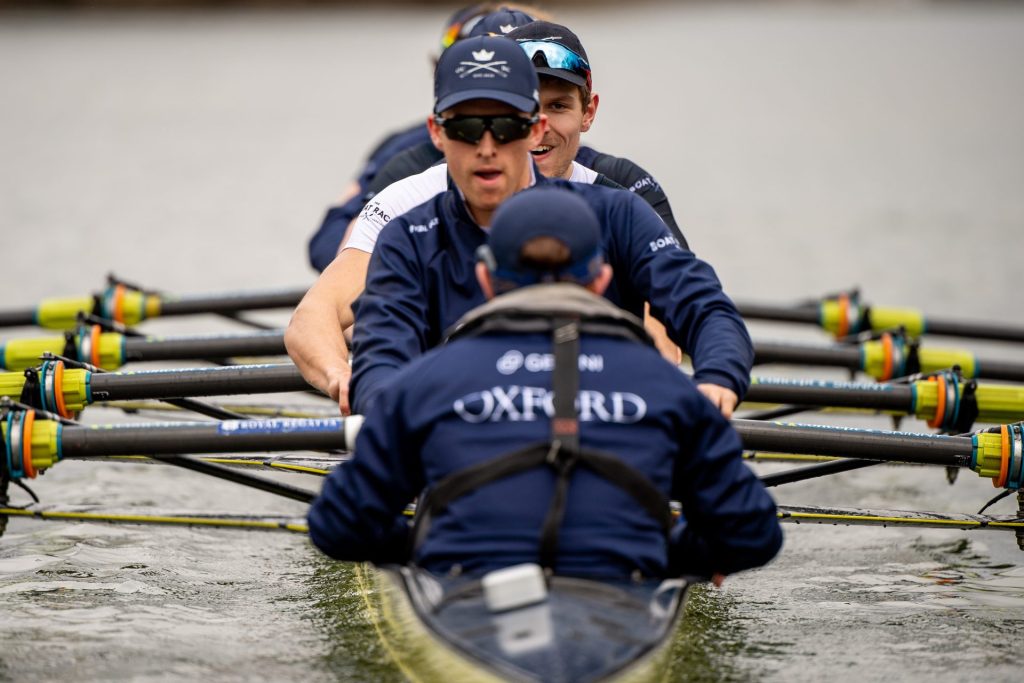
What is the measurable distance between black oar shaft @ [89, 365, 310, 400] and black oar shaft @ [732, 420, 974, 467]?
1.90m

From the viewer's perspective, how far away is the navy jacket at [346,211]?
936 centimetres

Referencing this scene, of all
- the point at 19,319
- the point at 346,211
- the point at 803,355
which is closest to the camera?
the point at 803,355

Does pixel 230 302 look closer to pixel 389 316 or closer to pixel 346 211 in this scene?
pixel 346 211

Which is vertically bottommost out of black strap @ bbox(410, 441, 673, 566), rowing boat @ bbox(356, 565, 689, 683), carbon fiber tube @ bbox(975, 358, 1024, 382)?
rowing boat @ bbox(356, 565, 689, 683)

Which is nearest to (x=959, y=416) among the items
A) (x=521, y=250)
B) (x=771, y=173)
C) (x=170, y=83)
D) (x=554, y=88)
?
(x=554, y=88)

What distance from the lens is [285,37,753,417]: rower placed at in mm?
4809

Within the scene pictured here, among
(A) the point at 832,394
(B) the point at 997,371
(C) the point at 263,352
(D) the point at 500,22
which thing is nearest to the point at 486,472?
(A) the point at 832,394

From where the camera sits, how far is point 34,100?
30062mm

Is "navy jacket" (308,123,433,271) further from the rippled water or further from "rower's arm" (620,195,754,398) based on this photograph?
"rower's arm" (620,195,754,398)

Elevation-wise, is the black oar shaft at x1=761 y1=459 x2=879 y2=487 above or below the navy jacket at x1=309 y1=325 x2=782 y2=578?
below

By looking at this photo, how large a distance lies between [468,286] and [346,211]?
4.70 metres

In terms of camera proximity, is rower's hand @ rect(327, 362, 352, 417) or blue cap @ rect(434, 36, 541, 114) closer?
blue cap @ rect(434, 36, 541, 114)

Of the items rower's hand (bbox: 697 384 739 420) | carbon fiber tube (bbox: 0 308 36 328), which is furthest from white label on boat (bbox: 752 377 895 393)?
carbon fiber tube (bbox: 0 308 36 328)

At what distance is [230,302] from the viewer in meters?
9.27
